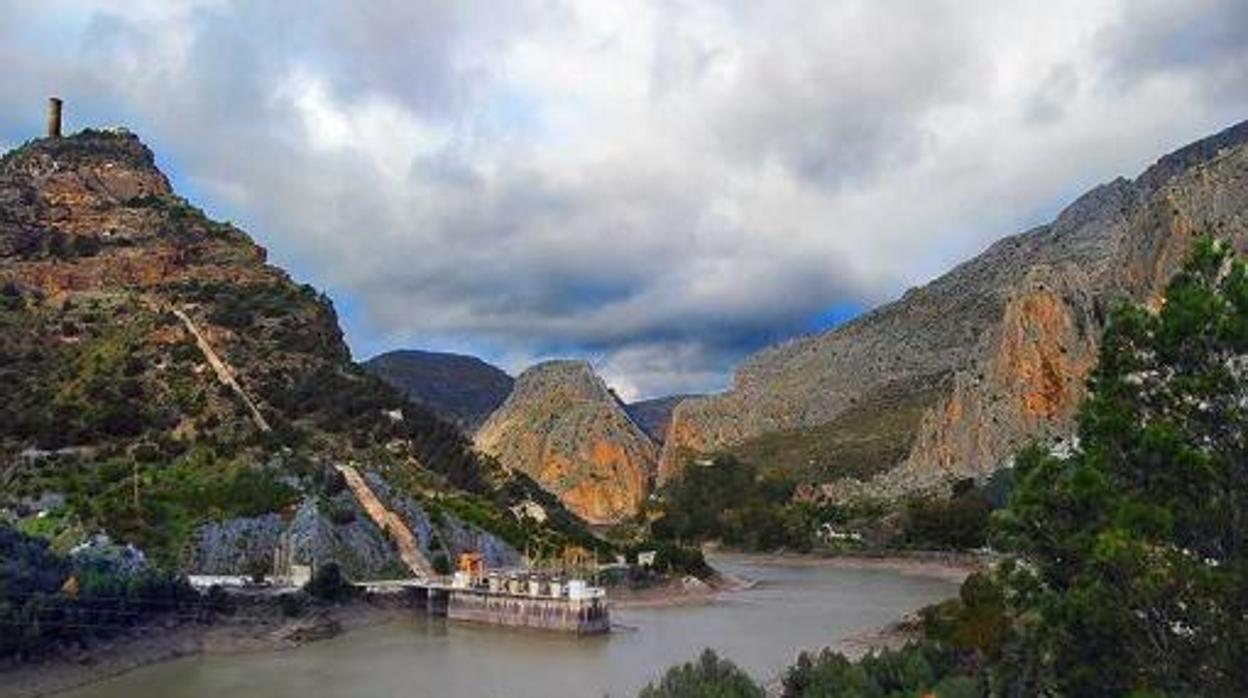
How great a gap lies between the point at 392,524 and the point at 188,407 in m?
19.5

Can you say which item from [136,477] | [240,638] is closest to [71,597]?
[240,638]

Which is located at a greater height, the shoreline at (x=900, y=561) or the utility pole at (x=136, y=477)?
the utility pole at (x=136, y=477)

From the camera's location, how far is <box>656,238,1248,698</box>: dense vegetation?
19906mm

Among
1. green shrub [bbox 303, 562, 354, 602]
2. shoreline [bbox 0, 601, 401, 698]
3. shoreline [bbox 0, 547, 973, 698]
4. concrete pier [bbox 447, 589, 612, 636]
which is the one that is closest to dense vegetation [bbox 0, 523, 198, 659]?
shoreline [bbox 0, 601, 401, 698]

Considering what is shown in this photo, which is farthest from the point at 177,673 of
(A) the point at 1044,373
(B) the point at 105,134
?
(A) the point at 1044,373

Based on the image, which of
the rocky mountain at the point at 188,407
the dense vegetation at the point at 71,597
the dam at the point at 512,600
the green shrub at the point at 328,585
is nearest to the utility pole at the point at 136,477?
the rocky mountain at the point at 188,407

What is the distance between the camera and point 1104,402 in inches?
893

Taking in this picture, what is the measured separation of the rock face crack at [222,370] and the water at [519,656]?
26367 mm

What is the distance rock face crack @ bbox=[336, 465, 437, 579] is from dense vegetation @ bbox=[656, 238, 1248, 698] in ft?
233

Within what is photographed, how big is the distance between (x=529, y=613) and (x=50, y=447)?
121ft

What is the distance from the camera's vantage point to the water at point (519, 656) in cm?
5528

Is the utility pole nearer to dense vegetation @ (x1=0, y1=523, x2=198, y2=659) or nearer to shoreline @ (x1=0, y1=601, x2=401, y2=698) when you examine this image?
dense vegetation @ (x1=0, y1=523, x2=198, y2=659)

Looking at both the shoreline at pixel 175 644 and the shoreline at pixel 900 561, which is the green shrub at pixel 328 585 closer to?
the shoreline at pixel 175 644

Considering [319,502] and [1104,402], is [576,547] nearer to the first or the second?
[319,502]
